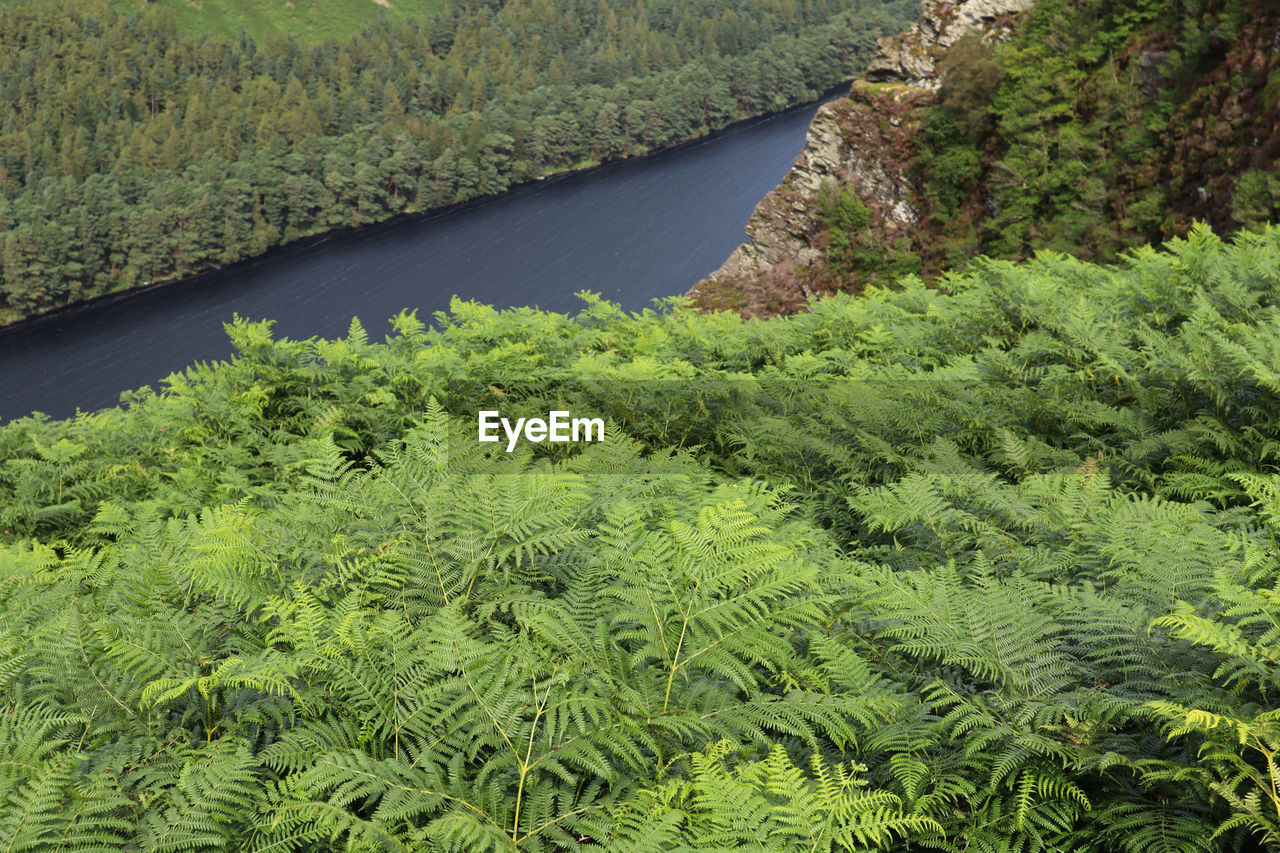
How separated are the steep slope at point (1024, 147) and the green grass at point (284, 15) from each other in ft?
266

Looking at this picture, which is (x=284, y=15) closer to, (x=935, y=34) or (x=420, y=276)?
(x=420, y=276)

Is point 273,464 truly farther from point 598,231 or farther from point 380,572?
point 598,231

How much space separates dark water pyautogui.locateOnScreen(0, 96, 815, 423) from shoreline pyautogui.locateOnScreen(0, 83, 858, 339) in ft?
1.35

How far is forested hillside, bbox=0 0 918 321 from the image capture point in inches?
1955

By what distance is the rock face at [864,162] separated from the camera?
91.7 feet

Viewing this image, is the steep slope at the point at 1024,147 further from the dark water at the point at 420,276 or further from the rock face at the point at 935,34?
the dark water at the point at 420,276

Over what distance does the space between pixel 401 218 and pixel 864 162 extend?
36489mm

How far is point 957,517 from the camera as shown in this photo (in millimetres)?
3445

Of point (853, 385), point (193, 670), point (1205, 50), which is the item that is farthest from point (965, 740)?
point (1205, 50)

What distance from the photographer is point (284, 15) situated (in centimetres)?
9406

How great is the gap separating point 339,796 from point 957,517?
2.61 metres

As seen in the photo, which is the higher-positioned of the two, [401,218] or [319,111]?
[319,111]

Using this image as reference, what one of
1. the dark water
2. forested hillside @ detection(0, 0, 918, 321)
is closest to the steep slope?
the dark water

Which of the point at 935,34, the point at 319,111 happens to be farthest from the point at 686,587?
A: the point at 319,111
